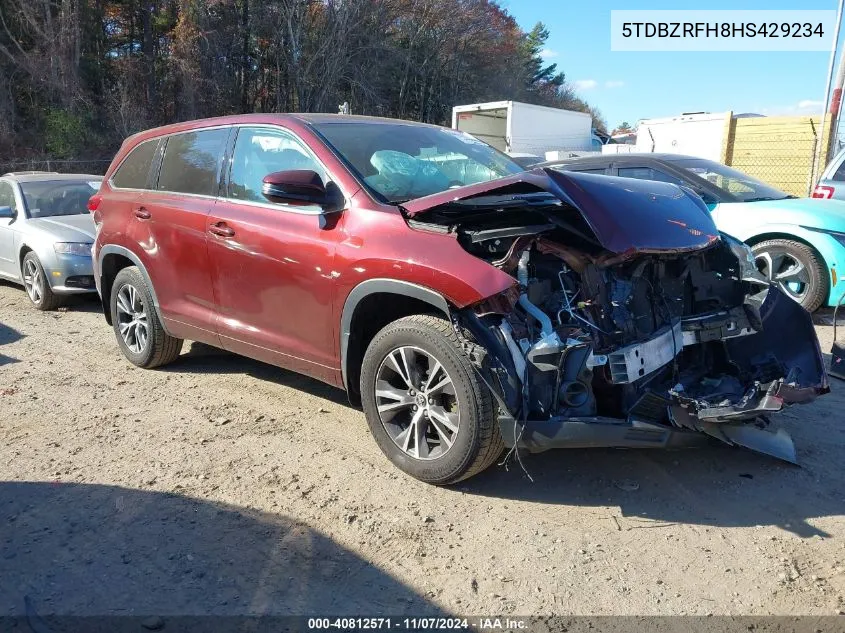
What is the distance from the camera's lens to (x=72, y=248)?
7.61 metres

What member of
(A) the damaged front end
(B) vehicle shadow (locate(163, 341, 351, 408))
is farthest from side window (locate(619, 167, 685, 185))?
(B) vehicle shadow (locate(163, 341, 351, 408))

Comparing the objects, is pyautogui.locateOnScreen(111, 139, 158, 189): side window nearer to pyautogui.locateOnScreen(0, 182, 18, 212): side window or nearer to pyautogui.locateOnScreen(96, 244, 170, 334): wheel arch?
pyautogui.locateOnScreen(96, 244, 170, 334): wheel arch

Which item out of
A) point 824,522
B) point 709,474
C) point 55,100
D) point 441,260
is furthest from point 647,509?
point 55,100

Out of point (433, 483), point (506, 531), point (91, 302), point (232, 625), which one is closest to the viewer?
point (232, 625)

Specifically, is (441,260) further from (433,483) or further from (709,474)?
(709,474)

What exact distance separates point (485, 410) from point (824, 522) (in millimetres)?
1660

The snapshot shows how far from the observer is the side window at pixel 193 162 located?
Result: 185 inches

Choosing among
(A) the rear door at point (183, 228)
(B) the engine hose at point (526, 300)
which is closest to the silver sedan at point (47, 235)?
(A) the rear door at point (183, 228)

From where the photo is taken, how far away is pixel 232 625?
2551 mm

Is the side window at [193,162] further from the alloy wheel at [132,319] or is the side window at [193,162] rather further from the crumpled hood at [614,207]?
the crumpled hood at [614,207]

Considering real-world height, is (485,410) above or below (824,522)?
above

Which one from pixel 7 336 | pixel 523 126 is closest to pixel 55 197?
pixel 7 336

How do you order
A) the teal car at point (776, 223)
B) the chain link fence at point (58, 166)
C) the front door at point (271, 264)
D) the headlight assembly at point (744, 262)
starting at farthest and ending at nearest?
the chain link fence at point (58, 166)
the teal car at point (776, 223)
the headlight assembly at point (744, 262)
the front door at point (271, 264)

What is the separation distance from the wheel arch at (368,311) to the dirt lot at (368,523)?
53 centimetres
